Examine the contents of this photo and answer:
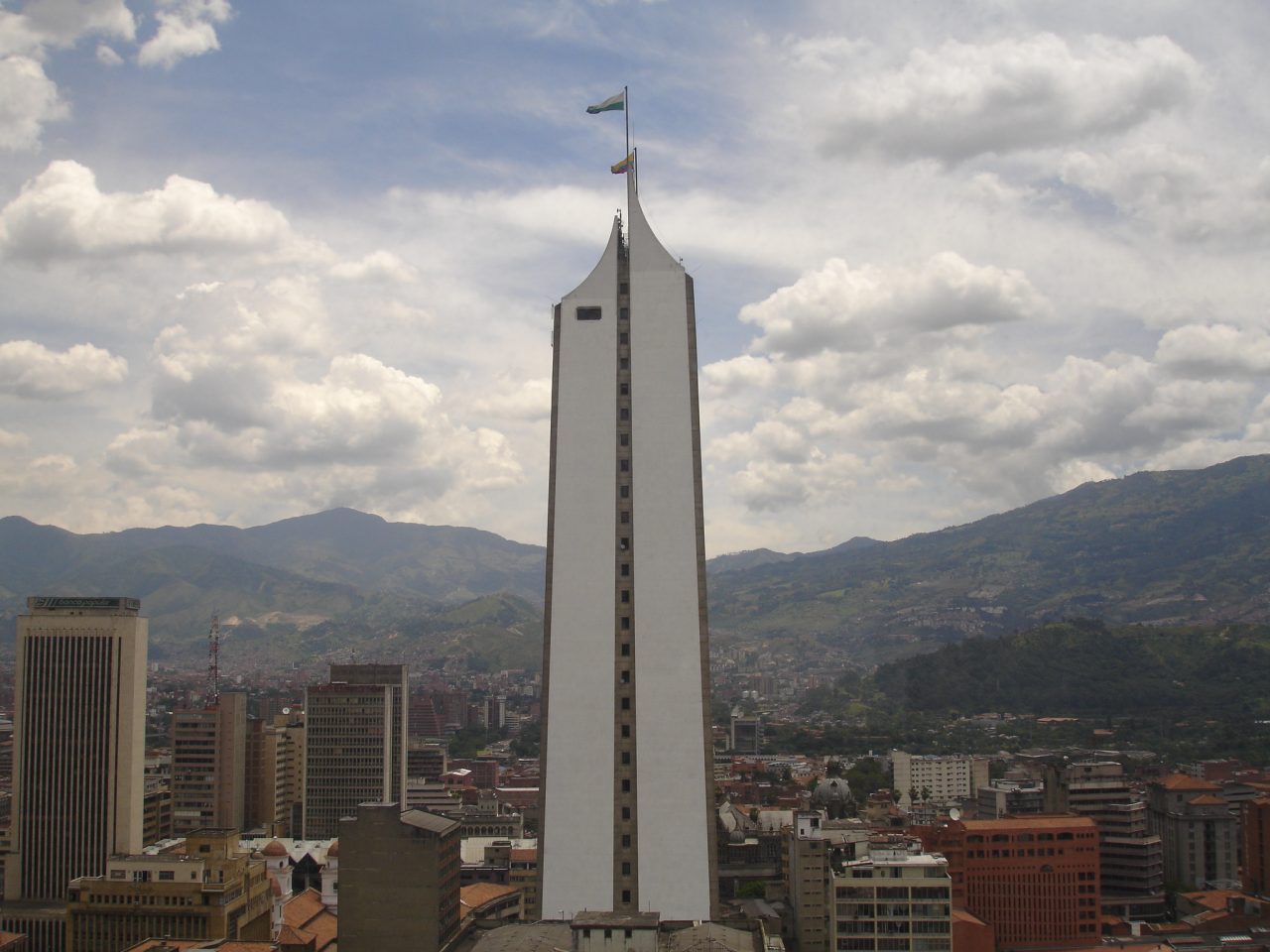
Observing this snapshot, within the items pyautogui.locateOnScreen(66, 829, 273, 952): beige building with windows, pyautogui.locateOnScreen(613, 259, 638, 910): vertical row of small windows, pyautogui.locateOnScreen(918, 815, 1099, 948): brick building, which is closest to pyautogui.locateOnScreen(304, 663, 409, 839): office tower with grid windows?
pyautogui.locateOnScreen(66, 829, 273, 952): beige building with windows

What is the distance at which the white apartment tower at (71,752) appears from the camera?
61375 mm

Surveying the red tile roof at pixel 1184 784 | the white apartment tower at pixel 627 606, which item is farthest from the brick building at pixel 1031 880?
the white apartment tower at pixel 627 606

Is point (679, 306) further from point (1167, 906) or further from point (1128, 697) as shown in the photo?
point (1128, 697)

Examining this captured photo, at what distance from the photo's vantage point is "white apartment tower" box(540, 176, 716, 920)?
121 ft

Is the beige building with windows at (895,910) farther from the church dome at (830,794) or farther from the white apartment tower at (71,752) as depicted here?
the church dome at (830,794)

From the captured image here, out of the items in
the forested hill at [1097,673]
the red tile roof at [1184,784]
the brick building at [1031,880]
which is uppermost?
the forested hill at [1097,673]

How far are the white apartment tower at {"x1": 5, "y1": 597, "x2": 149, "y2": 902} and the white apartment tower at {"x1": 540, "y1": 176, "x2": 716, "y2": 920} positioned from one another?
30656mm

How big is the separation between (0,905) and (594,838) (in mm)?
34804

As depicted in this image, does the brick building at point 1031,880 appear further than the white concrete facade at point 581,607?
Yes

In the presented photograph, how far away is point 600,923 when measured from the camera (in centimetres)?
3200

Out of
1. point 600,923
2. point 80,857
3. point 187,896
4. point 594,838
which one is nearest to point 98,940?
point 187,896

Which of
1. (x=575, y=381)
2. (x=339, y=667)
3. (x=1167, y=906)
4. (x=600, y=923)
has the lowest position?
(x=1167, y=906)

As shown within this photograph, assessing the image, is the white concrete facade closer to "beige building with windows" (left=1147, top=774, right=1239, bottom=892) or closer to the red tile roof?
"beige building with windows" (left=1147, top=774, right=1239, bottom=892)

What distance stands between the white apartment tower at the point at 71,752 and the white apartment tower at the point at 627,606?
30.7 meters
